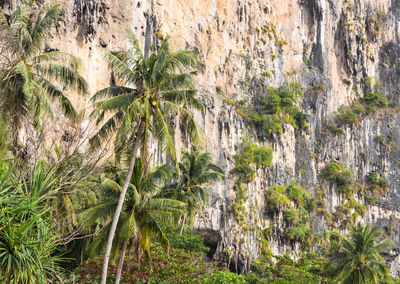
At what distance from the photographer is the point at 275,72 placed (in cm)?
5275

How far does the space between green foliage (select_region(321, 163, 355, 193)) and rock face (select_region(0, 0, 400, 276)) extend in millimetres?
987

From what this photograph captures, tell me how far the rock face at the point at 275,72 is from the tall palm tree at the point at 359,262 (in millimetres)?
11275

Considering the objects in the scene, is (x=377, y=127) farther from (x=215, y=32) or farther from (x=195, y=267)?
(x=195, y=267)

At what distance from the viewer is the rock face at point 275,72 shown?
109 ft

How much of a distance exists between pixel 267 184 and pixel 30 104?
112 feet

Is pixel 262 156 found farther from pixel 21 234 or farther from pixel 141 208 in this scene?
pixel 21 234

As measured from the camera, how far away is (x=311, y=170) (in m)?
53.5

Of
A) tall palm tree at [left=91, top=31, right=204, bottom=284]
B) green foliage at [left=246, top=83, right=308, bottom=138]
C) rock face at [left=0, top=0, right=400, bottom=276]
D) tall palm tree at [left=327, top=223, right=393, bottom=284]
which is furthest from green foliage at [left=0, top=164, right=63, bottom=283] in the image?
green foliage at [left=246, top=83, right=308, bottom=138]

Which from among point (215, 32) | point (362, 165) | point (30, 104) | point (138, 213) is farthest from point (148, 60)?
point (362, 165)

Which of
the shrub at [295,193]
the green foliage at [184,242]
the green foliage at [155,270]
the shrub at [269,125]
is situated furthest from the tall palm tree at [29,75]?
the shrub at [295,193]

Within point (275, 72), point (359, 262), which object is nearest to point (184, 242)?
point (359, 262)

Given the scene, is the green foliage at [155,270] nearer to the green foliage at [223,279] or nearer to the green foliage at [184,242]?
the green foliage at [223,279]

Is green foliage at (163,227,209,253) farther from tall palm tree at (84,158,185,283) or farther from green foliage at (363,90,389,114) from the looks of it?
green foliage at (363,90,389,114)

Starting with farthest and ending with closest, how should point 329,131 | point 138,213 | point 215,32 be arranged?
point 329,131
point 215,32
point 138,213
